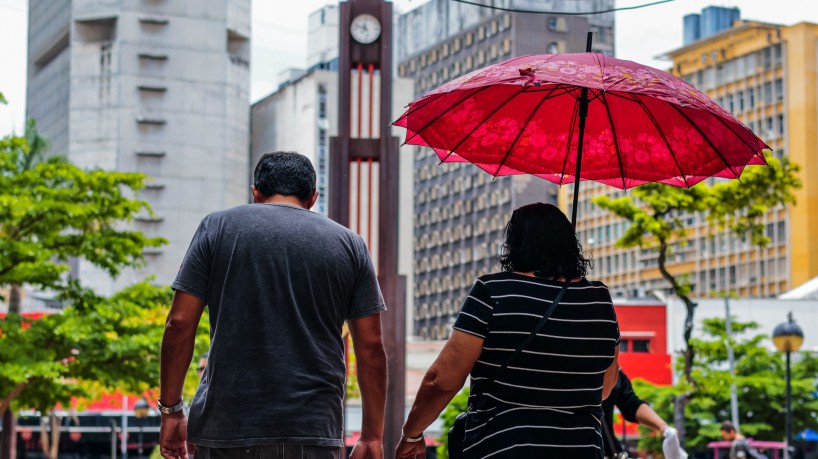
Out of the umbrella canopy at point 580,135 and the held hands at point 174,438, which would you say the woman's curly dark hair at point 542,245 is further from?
the held hands at point 174,438

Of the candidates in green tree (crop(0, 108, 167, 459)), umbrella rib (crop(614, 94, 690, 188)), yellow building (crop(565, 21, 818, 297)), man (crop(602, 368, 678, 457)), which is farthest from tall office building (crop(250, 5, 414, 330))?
umbrella rib (crop(614, 94, 690, 188))

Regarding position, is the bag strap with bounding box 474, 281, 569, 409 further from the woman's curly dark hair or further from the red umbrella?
the red umbrella

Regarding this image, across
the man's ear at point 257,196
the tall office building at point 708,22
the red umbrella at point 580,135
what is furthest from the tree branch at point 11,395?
the tall office building at point 708,22

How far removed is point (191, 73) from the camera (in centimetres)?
11612

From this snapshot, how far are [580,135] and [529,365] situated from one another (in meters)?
1.77

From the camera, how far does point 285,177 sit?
16.9 feet

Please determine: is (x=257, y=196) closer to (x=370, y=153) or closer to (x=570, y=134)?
(x=570, y=134)

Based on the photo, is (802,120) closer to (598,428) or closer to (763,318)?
(763,318)

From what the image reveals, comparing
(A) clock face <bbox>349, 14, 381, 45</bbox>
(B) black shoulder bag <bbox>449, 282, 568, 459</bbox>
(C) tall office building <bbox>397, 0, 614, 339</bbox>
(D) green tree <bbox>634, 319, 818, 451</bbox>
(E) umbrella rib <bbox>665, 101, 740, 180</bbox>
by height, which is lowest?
(D) green tree <bbox>634, 319, 818, 451</bbox>

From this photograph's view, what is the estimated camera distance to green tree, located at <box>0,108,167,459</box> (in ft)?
84.5

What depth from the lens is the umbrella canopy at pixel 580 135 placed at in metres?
6.46

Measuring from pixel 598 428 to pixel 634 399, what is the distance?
264cm

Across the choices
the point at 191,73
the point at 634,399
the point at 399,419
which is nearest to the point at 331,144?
the point at 399,419

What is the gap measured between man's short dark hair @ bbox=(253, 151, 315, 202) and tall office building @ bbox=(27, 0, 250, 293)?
109264 millimetres
